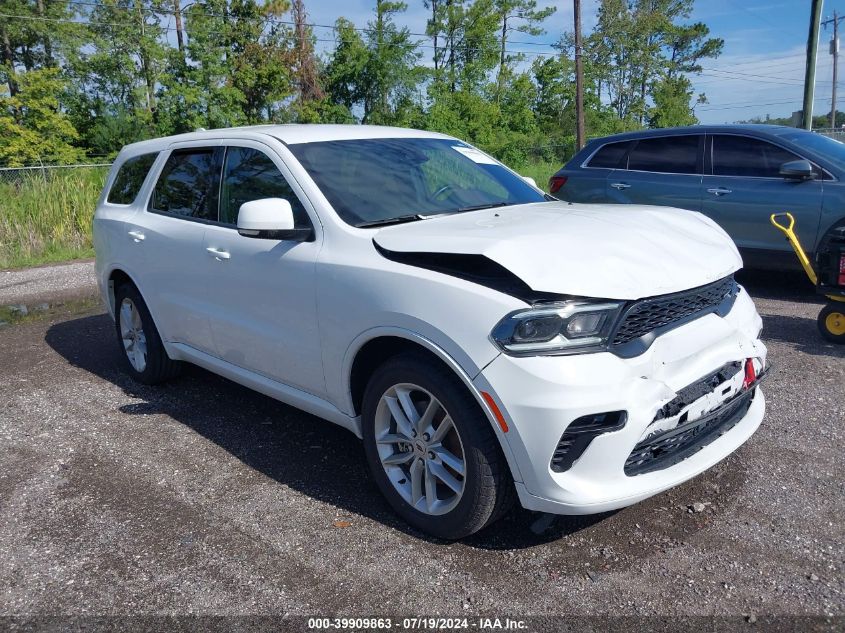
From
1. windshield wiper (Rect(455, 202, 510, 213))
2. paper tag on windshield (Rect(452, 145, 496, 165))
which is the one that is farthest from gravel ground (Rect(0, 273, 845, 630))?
paper tag on windshield (Rect(452, 145, 496, 165))

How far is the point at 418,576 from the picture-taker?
2934 mm

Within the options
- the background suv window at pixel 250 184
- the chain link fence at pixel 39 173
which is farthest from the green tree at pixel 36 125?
the background suv window at pixel 250 184

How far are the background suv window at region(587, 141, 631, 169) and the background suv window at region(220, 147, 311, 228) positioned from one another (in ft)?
17.9

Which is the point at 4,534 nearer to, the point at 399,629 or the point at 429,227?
the point at 399,629

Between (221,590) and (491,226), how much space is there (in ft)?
6.48

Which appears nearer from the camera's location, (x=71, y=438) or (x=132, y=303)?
(x=71, y=438)

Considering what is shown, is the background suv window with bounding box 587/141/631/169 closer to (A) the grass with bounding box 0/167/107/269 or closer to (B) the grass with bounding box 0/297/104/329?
(B) the grass with bounding box 0/297/104/329

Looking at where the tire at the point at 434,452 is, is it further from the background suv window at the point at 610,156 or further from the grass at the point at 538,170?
the grass at the point at 538,170

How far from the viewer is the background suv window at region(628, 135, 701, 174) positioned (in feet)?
25.9

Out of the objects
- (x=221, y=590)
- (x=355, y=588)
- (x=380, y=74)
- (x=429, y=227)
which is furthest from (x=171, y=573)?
(x=380, y=74)

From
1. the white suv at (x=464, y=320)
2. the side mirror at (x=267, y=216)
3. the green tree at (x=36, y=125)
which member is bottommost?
the white suv at (x=464, y=320)

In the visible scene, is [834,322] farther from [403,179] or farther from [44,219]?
[44,219]

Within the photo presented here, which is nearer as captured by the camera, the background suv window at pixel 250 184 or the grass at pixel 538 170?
the background suv window at pixel 250 184

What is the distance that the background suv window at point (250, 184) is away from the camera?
3.80m
